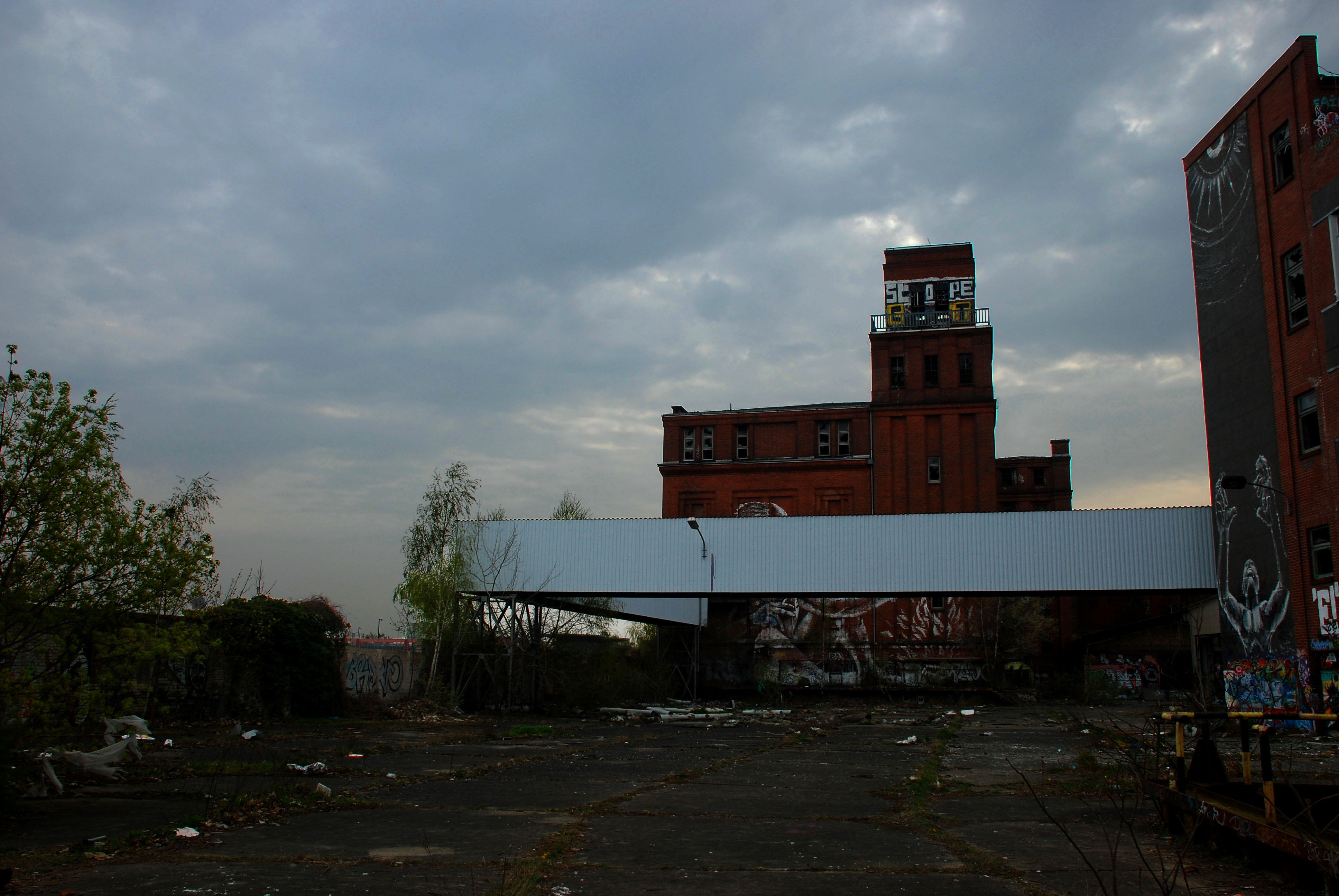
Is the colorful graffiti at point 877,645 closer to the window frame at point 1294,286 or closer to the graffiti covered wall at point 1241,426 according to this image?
the graffiti covered wall at point 1241,426

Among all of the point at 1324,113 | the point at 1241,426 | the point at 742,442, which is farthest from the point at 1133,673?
the point at 1324,113

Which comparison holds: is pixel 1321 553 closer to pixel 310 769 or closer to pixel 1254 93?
pixel 1254 93

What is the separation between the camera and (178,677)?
77.3 ft

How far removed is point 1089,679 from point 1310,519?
18.5 meters

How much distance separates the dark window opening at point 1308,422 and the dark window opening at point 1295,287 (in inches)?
67.4

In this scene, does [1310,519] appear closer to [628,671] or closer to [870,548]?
[870,548]

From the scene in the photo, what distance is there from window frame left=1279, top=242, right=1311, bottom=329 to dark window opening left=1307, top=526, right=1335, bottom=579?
15.3 ft

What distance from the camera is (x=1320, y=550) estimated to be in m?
20.0

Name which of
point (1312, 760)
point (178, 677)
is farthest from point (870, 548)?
point (178, 677)

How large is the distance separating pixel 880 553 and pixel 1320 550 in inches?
441

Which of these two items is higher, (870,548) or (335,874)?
(870,548)

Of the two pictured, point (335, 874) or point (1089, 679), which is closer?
point (335, 874)

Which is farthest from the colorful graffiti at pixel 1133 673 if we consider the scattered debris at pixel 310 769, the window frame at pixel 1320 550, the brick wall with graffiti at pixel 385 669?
the scattered debris at pixel 310 769

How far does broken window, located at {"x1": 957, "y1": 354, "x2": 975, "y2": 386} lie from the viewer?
50.5 m
